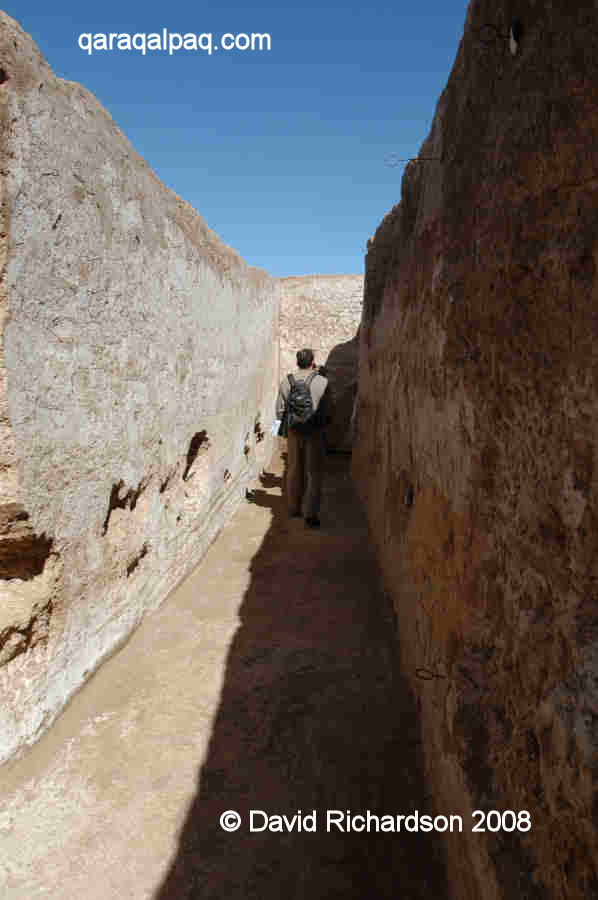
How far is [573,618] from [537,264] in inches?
28.0

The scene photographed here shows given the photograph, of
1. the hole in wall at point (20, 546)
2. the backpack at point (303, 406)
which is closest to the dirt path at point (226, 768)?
the hole in wall at point (20, 546)

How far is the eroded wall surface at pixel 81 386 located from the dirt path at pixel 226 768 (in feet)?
0.66

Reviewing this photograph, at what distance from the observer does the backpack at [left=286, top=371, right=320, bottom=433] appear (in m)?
4.45

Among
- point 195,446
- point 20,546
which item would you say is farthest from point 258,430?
point 20,546

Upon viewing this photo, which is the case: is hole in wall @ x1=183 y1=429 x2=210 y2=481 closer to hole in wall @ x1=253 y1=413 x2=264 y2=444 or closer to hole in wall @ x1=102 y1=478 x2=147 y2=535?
A: hole in wall @ x1=102 y1=478 x2=147 y2=535

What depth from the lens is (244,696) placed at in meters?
2.22

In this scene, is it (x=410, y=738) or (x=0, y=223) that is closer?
→ (x=0, y=223)

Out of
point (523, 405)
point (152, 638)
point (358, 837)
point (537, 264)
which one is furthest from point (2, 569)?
point (537, 264)

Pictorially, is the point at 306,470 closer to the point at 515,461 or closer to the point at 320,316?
the point at 515,461

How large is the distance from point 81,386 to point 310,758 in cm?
157

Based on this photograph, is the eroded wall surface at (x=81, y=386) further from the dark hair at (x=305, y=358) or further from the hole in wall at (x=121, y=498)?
the dark hair at (x=305, y=358)

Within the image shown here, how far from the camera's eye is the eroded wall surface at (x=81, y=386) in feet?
5.65

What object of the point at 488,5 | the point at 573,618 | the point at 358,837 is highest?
the point at 488,5

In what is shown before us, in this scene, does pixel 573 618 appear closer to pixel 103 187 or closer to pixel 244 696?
pixel 244 696
